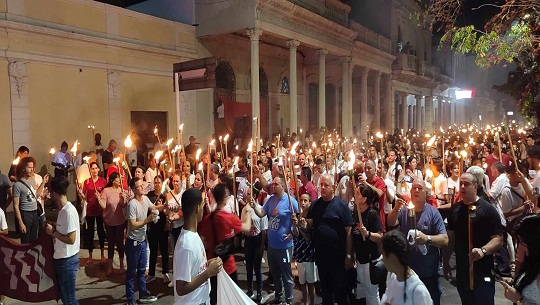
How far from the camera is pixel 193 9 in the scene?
18.6 meters

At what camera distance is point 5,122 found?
1200 centimetres

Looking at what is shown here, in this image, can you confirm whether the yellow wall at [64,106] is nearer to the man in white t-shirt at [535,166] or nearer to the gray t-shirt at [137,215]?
the gray t-shirt at [137,215]

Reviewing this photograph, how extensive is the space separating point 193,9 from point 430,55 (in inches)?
1288

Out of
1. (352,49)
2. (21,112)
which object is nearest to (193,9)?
(21,112)

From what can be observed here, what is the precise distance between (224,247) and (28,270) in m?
2.75

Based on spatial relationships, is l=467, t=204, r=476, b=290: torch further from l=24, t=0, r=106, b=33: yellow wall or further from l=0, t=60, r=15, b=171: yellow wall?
l=24, t=0, r=106, b=33: yellow wall

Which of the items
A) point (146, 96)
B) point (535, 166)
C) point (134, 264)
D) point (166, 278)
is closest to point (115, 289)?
point (166, 278)

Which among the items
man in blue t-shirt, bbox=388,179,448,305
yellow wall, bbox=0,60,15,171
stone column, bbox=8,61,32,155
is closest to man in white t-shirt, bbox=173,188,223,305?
man in blue t-shirt, bbox=388,179,448,305

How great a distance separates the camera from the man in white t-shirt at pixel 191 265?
3.39 metres

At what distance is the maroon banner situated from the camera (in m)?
5.41

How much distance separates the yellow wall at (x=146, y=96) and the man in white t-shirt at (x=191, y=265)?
12.7 meters

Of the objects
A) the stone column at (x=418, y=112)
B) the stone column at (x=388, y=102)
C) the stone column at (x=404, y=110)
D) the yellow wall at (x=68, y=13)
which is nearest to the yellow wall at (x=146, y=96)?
the yellow wall at (x=68, y=13)

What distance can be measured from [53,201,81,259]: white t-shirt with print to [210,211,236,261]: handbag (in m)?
1.57

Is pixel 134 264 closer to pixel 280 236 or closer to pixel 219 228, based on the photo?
pixel 219 228
